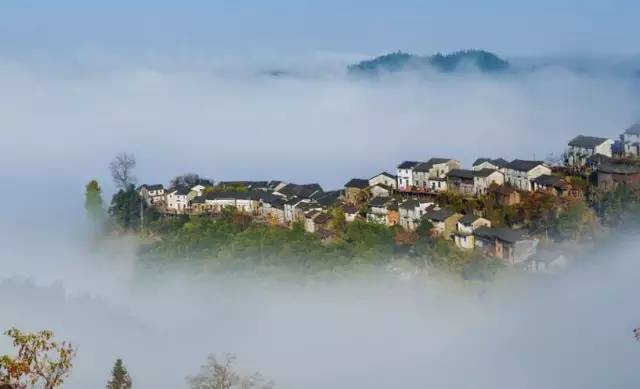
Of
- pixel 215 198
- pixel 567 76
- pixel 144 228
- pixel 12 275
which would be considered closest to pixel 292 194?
pixel 215 198

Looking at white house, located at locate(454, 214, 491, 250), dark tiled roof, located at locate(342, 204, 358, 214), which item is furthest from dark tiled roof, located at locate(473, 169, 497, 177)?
dark tiled roof, located at locate(342, 204, 358, 214)

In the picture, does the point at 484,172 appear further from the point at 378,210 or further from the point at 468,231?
the point at 468,231

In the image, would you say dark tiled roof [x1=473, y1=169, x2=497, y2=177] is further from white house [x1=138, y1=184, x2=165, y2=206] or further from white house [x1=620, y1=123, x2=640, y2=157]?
white house [x1=138, y1=184, x2=165, y2=206]

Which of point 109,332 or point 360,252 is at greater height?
point 360,252

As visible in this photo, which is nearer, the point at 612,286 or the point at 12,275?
the point at 612,286

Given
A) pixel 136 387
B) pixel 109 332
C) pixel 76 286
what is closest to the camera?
pixel 136 387

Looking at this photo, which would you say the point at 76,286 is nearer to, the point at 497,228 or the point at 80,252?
the point at 80,252

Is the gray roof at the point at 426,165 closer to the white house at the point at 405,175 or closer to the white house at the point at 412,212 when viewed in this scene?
the white house at the point at 405,175

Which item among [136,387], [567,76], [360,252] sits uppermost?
[567,76]
